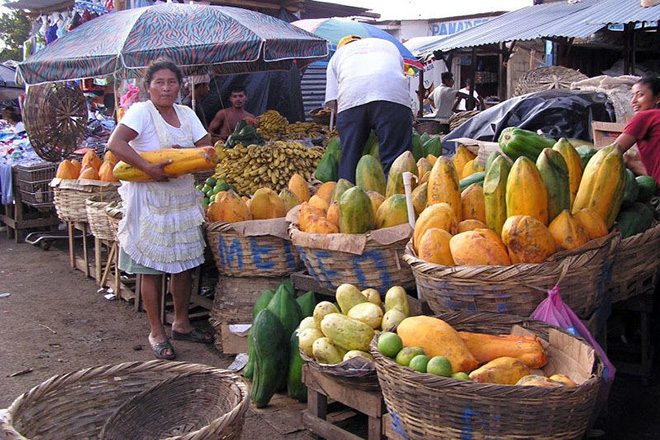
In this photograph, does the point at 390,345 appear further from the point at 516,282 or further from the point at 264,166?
the point at 264,166

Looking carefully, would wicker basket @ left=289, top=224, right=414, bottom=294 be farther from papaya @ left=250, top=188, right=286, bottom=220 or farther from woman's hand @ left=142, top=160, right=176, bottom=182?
woman's hand @ left=142, top=160, right=176, bottom=182

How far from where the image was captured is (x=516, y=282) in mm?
2521

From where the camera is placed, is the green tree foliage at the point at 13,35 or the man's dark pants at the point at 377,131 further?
the green tree foliage at the point at 13,35

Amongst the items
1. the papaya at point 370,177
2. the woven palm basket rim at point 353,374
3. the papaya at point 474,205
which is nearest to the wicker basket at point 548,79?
the papaya at point 370,177

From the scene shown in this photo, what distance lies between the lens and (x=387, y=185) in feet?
12.8

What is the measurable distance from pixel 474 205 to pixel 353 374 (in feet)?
3.56

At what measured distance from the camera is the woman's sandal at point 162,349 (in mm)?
4035

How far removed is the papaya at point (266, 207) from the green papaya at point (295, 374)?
1090 millimetres

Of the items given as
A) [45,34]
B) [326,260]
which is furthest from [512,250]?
[45,34]

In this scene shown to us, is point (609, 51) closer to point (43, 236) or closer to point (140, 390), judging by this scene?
point (43, 236)

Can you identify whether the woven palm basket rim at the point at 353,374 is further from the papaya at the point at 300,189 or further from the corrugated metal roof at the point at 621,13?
the corrugated metal roof at the point at 621,13

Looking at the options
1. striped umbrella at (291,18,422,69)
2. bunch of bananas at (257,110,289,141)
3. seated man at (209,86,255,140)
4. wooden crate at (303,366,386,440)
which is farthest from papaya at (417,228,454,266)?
striped umbrella at (291,18,422,69)

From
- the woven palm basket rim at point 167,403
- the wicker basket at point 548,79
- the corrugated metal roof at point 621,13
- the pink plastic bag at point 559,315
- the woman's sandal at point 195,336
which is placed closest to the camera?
the pink plastic bag at point 559,315

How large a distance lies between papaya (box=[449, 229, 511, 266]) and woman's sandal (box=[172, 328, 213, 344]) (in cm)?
225
